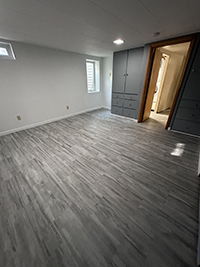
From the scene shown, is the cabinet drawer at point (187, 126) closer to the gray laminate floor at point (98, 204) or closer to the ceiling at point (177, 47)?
the gray laminate floor at point (98, 204)

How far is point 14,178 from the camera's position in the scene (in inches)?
63.1

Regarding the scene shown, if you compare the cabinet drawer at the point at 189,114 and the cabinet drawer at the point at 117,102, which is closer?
the cabinet drawer at the point at 189,114

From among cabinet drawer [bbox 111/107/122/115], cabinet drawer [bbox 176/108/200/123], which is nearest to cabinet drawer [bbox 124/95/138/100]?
cabinet drawer [bbox 111/107/122/115]

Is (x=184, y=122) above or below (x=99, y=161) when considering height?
above

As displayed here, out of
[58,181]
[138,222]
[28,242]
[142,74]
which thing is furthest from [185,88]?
[28,242]

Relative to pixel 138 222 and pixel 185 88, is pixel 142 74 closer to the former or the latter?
pixel 185 88

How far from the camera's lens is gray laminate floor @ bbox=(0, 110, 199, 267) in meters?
0.91

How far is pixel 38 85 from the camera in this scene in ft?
10.0

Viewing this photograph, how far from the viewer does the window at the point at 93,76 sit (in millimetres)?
4427

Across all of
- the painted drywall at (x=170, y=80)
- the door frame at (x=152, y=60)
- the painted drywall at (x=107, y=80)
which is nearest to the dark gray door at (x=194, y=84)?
the door frame at (x=152, y=60)

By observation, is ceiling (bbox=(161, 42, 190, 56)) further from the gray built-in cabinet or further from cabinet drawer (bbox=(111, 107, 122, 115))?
cabinet drawer (bbox=(111, 107, 122, 115))

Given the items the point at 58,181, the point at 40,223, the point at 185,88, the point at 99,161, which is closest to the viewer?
the point at 40,223

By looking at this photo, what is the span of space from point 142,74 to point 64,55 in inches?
96.6

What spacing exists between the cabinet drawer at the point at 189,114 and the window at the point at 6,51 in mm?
4259
